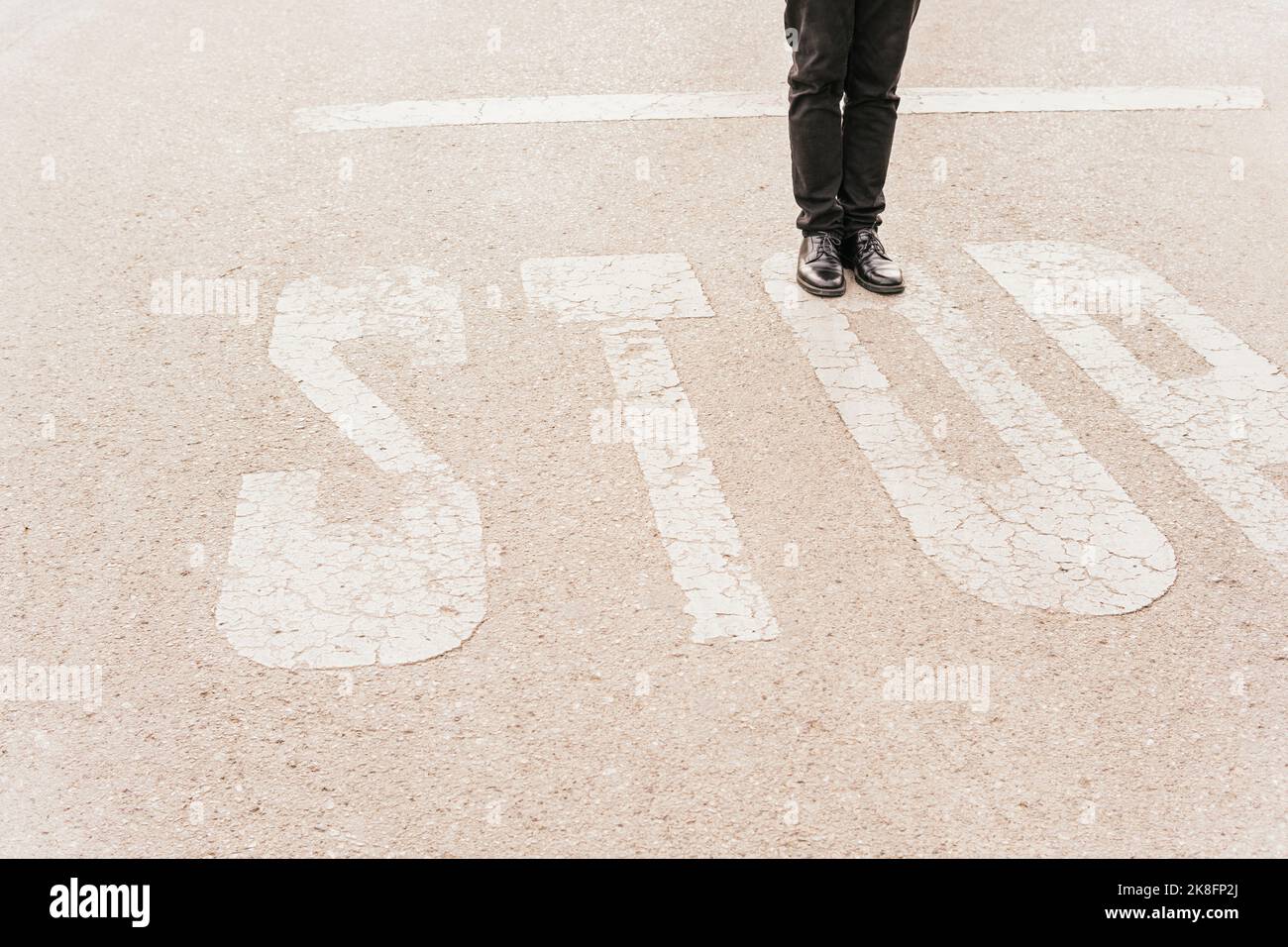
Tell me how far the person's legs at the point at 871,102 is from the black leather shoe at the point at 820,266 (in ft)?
0.55

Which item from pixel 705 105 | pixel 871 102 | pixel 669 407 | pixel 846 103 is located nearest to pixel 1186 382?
pixel 871 102

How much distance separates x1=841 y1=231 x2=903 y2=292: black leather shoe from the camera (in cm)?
563

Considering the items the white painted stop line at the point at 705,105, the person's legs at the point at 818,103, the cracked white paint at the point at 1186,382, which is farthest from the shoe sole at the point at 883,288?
the white painted stop line at the point at 705,105

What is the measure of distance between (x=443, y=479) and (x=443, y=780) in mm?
1334

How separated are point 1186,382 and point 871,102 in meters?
1.69

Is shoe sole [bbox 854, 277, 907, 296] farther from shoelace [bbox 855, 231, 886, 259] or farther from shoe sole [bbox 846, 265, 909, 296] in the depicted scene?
shoelace [bbox 855, 231, 886, 259]

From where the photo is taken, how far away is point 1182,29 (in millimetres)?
8875

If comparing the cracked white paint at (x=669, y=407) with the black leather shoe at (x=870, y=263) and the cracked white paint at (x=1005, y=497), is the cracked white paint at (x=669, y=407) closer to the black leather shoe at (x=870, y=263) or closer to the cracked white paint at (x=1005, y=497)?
the cracked white paint at (x=1005, y=497)

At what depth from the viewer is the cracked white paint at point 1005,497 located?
3995mm

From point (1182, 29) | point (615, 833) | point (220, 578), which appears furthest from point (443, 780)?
point (1182, 29)

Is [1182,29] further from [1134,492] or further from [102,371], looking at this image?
[102,371]

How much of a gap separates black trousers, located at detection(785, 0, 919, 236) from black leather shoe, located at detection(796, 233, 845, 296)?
0.05m

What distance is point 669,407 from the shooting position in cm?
483

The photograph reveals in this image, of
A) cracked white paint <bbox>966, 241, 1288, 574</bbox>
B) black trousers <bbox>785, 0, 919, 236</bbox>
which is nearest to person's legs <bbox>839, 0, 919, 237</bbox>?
black trousers <bbox>785, 0, 919, 236</bbox>
